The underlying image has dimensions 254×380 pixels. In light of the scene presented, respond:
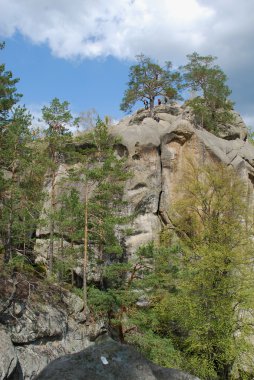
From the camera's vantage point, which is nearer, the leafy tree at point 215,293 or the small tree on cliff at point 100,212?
the leafy tree at point 215,293

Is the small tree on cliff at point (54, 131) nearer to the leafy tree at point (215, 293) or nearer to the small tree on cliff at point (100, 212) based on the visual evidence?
the small tree on cliff at point (100, 212)

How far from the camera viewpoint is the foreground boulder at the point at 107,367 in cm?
335

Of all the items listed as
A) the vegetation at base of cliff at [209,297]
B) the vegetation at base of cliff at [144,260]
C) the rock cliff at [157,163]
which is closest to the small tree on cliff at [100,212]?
the vegetation at base of cliff at [144,260]

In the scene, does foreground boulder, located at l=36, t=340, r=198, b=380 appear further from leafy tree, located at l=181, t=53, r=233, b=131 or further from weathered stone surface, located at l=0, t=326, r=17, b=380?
leafy tree, located at l=181, t=53, r=233, b=131

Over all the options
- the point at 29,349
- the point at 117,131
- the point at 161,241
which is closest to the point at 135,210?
the point at 161,241

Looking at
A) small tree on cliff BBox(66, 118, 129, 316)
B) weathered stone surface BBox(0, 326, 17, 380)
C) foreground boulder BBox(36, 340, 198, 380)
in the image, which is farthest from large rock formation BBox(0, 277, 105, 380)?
foreground boulder BBox(36, 340, 198, 380)

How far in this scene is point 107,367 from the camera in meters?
3.46

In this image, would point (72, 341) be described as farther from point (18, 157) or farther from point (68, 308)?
point (18, 157)

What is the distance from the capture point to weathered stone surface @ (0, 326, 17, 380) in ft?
40.3

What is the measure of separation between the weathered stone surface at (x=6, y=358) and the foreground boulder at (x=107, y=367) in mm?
10048

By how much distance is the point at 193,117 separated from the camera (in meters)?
31.7

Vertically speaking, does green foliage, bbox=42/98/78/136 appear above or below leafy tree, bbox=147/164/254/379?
above

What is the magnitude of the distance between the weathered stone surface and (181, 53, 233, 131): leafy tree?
22875 millimetres

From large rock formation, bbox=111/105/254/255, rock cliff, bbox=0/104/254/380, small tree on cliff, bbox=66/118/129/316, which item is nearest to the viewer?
small tree on cliff, bbox=66/118/129/316
